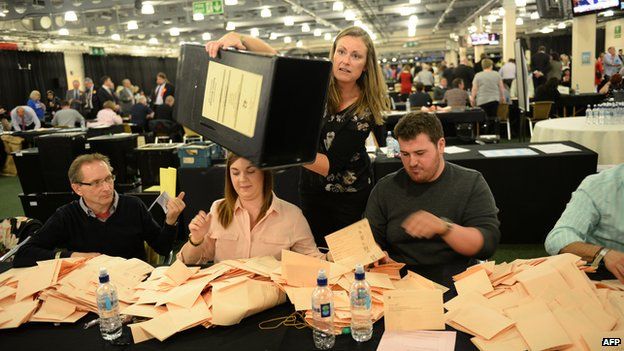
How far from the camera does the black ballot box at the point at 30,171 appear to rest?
595 cm

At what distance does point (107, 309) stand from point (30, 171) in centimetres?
514

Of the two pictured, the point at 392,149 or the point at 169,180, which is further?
the point at 392,149

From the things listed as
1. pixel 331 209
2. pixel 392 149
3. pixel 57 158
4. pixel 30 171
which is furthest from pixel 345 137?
pixel 30 171

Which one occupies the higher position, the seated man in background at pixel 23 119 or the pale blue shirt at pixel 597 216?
the seated man in background at pixel 23 119

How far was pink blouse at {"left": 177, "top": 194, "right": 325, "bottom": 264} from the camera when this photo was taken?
2.21 meters

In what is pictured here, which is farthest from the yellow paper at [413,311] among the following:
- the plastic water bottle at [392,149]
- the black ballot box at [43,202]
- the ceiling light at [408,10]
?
the ceiling light at [408,10]

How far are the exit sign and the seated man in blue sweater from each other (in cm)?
1008

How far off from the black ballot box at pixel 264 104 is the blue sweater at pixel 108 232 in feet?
4.42

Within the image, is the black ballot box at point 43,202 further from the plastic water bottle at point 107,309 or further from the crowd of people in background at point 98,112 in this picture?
the plastic water bottle at point 107,309

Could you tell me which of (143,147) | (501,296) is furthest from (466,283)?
(143,147)

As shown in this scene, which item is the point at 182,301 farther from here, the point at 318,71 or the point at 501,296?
the point at 501,296

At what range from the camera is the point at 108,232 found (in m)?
2.61

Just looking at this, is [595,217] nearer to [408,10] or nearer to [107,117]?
[107,117]

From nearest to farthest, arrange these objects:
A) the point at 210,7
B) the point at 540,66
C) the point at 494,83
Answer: the point at 494,83, the point at 210,7, the point at 540,66
